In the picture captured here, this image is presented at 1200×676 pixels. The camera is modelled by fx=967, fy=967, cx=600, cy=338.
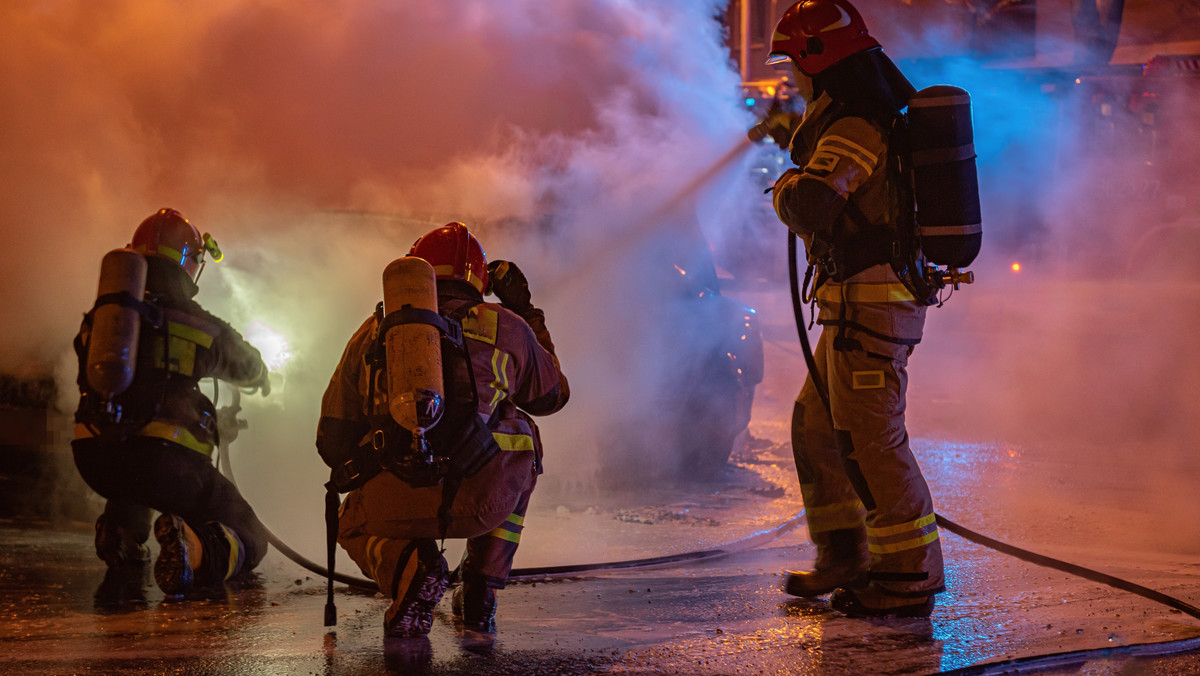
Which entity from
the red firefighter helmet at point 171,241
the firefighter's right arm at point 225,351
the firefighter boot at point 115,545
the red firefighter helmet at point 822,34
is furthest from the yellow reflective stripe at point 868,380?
the firefighter boot at point 115,545

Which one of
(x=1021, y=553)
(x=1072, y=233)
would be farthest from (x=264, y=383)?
(x=1072, y=233)

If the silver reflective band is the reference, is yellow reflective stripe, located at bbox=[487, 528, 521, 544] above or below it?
below

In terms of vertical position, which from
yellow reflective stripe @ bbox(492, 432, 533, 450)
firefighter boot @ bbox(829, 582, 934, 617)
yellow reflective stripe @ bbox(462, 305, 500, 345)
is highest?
yellow reflective stripe @ bbox(462, 305, 500, 345)

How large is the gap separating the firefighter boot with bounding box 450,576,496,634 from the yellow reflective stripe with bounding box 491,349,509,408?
55 cm

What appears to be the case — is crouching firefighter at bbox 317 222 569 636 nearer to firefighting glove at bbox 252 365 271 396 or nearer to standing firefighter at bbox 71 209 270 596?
standing firefighter at bbox 71 209 270 596

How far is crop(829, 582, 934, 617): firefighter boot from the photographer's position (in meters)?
2.92

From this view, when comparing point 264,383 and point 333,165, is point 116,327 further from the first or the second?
point 333,165

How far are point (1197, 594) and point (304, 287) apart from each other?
14.4 feet

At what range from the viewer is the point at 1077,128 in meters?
10.1

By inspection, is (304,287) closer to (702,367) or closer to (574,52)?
(702,367)

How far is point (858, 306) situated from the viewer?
301 centimetres

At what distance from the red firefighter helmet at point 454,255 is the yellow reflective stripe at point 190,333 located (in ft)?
3.42

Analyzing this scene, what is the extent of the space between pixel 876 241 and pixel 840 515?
0.93 metres

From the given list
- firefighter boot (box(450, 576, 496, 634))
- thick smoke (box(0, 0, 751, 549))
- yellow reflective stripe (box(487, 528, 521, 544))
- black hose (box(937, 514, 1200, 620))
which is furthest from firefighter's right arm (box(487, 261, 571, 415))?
thick smoke (box(0, 0, 751, 549))
